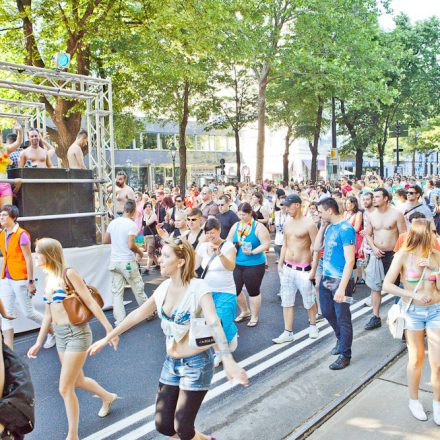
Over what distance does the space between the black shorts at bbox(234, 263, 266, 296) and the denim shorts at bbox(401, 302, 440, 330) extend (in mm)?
2781

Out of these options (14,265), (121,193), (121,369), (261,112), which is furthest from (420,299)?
(261,112)

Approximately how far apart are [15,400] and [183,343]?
1.09 m

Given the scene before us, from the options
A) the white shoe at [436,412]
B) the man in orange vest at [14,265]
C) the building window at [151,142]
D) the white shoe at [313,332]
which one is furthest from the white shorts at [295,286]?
the building window at [151,142]

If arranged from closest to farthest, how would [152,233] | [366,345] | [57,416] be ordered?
[57,416]
[366,345]
[152,233]

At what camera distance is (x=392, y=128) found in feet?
128

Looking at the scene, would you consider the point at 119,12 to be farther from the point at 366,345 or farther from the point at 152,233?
the point at 366,345

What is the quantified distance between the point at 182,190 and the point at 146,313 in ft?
65.2

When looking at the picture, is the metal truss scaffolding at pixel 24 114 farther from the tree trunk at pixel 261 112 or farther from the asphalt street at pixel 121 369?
the tree trunk at pixel 261 112

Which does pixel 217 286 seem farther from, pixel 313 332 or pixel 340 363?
pixel 313 332

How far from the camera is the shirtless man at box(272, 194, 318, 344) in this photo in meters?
5.98

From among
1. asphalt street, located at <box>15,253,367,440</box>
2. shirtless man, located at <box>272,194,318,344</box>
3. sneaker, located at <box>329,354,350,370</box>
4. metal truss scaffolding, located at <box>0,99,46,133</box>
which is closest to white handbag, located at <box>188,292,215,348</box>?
asphalt street, located at <box>15,253,367,440</box>

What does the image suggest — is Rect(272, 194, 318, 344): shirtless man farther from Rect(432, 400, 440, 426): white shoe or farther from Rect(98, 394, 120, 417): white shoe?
Rect(98, 394, 120, 417): white shoe

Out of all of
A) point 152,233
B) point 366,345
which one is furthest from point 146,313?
point 152,233

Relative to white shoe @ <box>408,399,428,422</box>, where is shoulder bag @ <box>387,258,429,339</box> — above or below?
above
